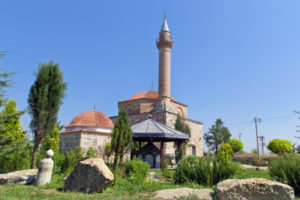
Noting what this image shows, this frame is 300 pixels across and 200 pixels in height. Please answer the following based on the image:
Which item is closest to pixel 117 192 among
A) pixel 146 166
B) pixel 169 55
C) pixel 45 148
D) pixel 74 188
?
pixel 74 188

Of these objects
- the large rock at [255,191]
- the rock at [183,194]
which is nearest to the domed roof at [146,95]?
the rock at [183,194]

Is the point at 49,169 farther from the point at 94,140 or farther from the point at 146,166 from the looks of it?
the point at 94,140

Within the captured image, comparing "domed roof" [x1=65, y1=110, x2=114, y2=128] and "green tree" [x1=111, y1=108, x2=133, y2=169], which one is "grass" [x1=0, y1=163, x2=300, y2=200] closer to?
"green tree" [x1=111, y1=108, x2=133, y2=169]

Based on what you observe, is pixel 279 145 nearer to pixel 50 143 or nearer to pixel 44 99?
pixel 50 143

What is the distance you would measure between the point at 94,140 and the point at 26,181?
1099 centimetres

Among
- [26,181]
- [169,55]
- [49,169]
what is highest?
[169,55]

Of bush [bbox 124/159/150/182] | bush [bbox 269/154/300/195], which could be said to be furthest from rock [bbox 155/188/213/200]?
bush [bbox 269/154/300/195]

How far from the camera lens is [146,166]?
760cm

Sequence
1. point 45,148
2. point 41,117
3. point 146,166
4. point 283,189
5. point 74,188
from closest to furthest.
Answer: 1. point 283,189
2. point 74,188
3. point 146,166
4. point 41,117
5. point 45,148

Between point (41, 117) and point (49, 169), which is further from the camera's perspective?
point (41, 117)

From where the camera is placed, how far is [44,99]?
970 cm

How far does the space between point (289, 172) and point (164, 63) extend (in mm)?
17356

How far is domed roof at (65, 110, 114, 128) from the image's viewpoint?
62.5 ft

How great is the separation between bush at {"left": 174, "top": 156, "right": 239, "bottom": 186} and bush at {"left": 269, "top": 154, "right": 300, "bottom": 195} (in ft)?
3.86
